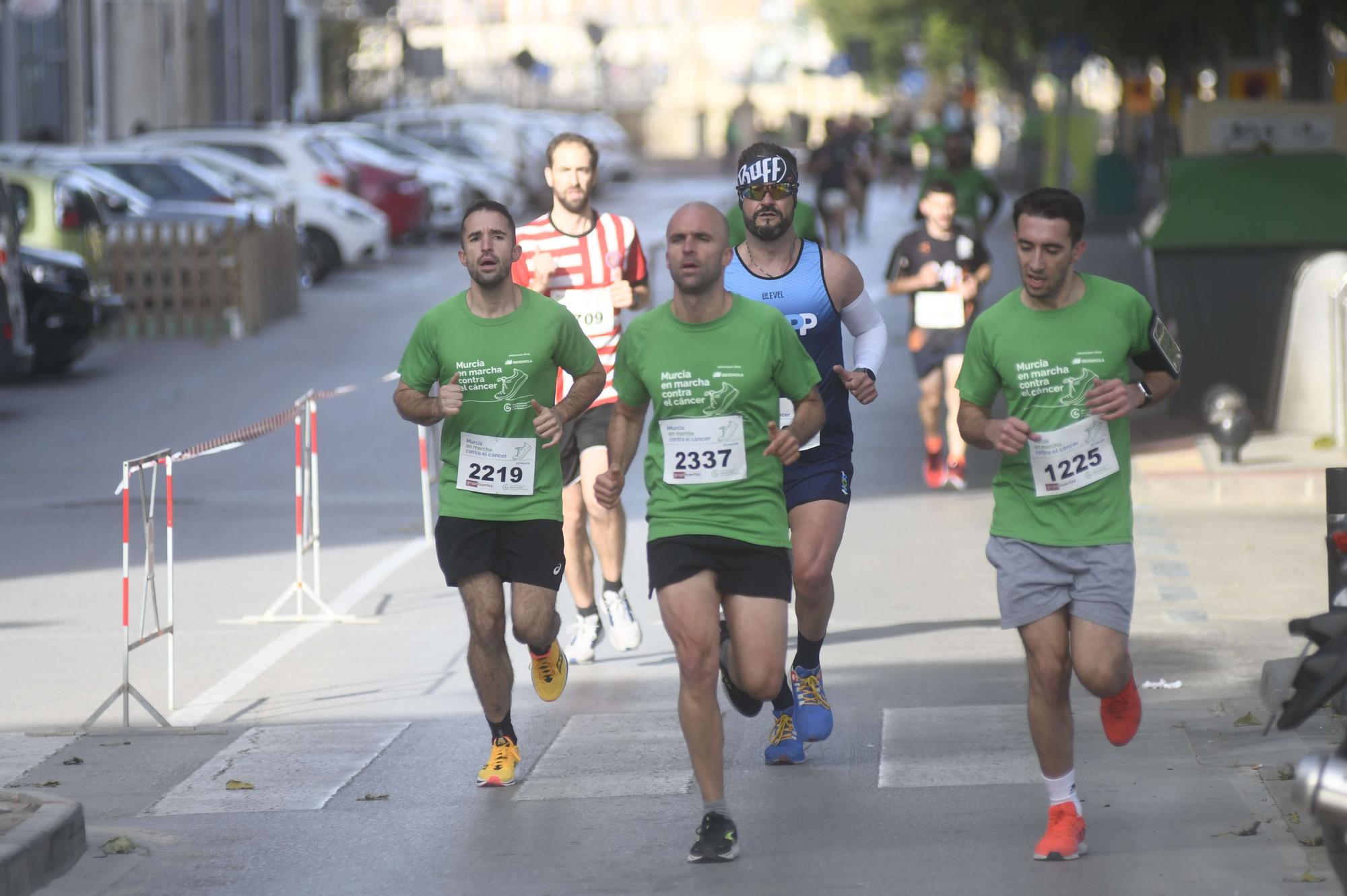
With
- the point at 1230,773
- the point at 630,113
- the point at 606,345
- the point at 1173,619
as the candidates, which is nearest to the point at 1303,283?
the point at 1173,619

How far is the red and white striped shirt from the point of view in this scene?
9.24 m

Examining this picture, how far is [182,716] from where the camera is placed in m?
8.63

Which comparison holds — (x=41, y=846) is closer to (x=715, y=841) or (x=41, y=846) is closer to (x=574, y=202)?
(x=715, y=841)

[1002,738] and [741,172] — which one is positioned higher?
[741,172]

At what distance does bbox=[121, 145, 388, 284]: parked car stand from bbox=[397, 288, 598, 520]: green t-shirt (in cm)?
2283

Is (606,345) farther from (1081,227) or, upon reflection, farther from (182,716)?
(1081,227)

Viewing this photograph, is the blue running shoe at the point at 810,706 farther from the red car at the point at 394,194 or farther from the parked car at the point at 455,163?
the parked car at the point at 455,163

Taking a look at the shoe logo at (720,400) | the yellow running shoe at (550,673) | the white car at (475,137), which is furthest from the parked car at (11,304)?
the white car at (475,137)

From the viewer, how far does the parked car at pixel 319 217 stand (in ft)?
98.5

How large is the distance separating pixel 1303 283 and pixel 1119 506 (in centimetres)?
1025

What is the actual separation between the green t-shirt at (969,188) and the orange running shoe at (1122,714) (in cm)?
1019

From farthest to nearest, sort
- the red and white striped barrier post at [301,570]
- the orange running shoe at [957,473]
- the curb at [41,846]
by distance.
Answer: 1. the orange running shoe at [957,473]
2. the red and white striped barrier post at [301,570]
3. the curb at [41,846]

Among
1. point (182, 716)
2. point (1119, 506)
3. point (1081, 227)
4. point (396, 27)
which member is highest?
point (396, 27)

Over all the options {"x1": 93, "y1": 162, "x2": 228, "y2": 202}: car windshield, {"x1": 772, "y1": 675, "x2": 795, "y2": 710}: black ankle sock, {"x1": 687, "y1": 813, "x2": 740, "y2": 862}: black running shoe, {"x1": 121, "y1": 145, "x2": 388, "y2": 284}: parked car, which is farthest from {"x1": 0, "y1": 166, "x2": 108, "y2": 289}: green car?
Answer: {"x1": 687, "y1": 813, "x2": 740, "y2": 862}: black running shoe
